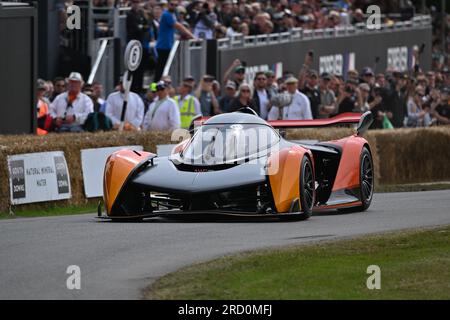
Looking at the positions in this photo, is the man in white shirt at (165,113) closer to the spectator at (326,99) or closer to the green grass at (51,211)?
the green grass at (51,211)

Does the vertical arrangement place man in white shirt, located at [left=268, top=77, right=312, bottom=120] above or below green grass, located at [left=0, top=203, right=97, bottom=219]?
above

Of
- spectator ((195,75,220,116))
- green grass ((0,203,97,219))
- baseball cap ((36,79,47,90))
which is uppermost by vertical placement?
baseball cap ((36,79,47,90))

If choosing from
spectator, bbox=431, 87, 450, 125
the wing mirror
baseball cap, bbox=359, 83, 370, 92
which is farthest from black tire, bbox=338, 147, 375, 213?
spectator, bbox=431, 87, 450, 125

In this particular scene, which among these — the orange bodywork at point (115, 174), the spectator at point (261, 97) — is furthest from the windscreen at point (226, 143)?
the spectator at point (261, 97)

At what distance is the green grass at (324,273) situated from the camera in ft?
33.6

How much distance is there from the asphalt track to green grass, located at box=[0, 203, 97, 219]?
3.72 ft

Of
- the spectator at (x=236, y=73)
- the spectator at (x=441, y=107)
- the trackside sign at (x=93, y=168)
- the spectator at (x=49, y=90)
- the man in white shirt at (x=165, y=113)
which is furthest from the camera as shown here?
the spectator at (x=441, y=107)

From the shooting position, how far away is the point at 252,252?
40.8 feet

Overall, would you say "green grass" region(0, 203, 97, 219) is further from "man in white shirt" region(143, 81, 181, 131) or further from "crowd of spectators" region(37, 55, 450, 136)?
"man in white shirt" region(143, 81, 181, 131)

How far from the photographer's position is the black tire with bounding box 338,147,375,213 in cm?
1702

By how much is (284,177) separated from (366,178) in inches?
103

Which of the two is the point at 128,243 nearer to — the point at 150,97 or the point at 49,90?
the point at 49,90

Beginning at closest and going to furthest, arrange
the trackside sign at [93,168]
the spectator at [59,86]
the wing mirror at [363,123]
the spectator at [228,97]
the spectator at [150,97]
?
the wing mirror at [363,123]
the trackside sign at [93,168]
the spectator at [59,86]
the spectator at [150,97]
the spectator at [228,97]
